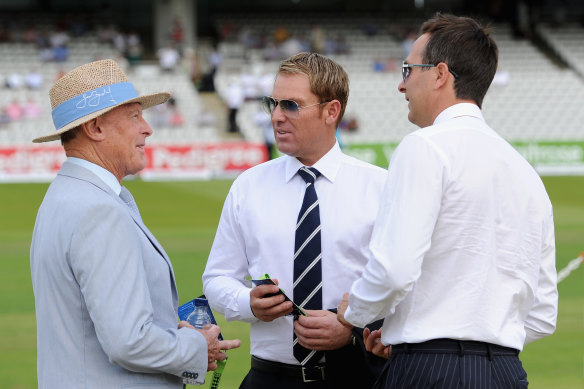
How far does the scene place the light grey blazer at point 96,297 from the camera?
9.70 ft

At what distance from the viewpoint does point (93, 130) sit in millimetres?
3252

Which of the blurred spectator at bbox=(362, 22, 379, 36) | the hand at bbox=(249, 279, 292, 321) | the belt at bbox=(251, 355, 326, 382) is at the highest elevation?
the hand at bbox=(249, 279, 292, 321)

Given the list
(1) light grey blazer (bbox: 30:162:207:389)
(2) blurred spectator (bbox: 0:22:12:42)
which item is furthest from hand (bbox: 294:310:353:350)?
(2) blurred spectator (bbox: 0:22:12:42)

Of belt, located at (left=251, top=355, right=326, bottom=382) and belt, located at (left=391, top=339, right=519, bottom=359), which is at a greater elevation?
belt, located at (left=391, top=339, right=519, bottom=359)

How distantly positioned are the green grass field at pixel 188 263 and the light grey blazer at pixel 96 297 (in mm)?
4078

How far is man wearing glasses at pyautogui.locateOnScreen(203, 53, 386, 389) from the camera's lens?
12.5ft

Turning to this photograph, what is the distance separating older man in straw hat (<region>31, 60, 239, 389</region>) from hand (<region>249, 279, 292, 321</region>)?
1.29 feet

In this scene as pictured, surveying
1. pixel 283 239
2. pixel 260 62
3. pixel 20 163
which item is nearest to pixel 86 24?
pixel 260 62

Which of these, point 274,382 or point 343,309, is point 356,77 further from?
point 343,309

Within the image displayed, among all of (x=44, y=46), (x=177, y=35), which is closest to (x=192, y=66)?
(x=177, y=35)

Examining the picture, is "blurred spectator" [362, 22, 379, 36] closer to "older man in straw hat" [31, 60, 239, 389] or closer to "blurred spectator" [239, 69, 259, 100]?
"blurred spectator" [239, 69, 259, 100]

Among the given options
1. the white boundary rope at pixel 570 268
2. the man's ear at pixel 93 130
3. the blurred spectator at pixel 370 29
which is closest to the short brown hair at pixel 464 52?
the man's ear at pixel 93 130

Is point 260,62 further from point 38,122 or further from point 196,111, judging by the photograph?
point 38,122

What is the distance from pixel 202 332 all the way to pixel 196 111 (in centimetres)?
3226
